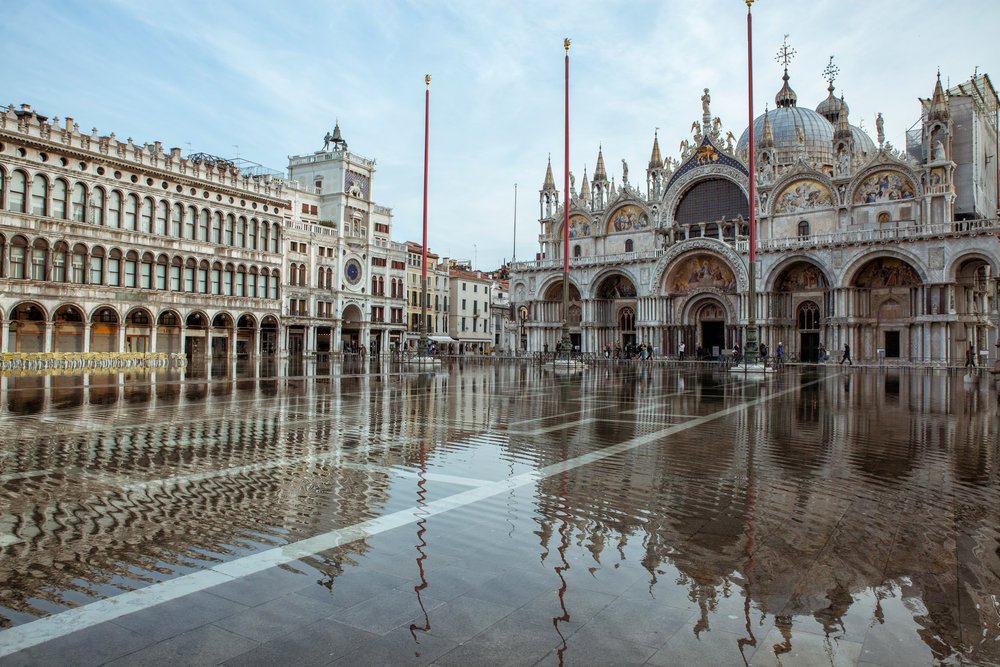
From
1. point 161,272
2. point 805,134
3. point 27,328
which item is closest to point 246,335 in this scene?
point 161,272

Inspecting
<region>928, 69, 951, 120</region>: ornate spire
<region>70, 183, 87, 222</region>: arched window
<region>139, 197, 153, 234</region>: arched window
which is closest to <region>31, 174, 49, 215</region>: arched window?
<region>70, 183, 87, 222</region>: arched window

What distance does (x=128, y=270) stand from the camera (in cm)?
4766

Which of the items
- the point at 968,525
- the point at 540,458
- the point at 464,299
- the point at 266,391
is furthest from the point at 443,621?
the point at 464,299

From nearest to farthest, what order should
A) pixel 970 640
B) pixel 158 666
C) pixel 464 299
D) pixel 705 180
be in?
1. pixel 158 666
2. pixel 970 640
3. pixel 705 180
4. pixel 464 299

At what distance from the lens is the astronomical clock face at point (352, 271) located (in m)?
66.4

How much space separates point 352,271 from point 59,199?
2733cm

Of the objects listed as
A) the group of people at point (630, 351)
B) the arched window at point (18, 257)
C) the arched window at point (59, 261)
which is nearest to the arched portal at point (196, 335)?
the arched window at point (59, 261)

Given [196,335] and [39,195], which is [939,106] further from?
[39,195]

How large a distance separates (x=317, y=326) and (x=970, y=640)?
6295cm

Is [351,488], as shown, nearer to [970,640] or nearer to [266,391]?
[970,640]

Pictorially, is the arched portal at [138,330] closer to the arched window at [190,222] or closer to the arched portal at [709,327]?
the arched window at [190,222]

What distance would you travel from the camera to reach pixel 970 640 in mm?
3902

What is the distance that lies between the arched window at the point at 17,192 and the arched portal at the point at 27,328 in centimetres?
579

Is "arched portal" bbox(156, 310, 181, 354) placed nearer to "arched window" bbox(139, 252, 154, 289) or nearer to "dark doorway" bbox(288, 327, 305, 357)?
"arched window" bbox(139, 252, 154, 289)
